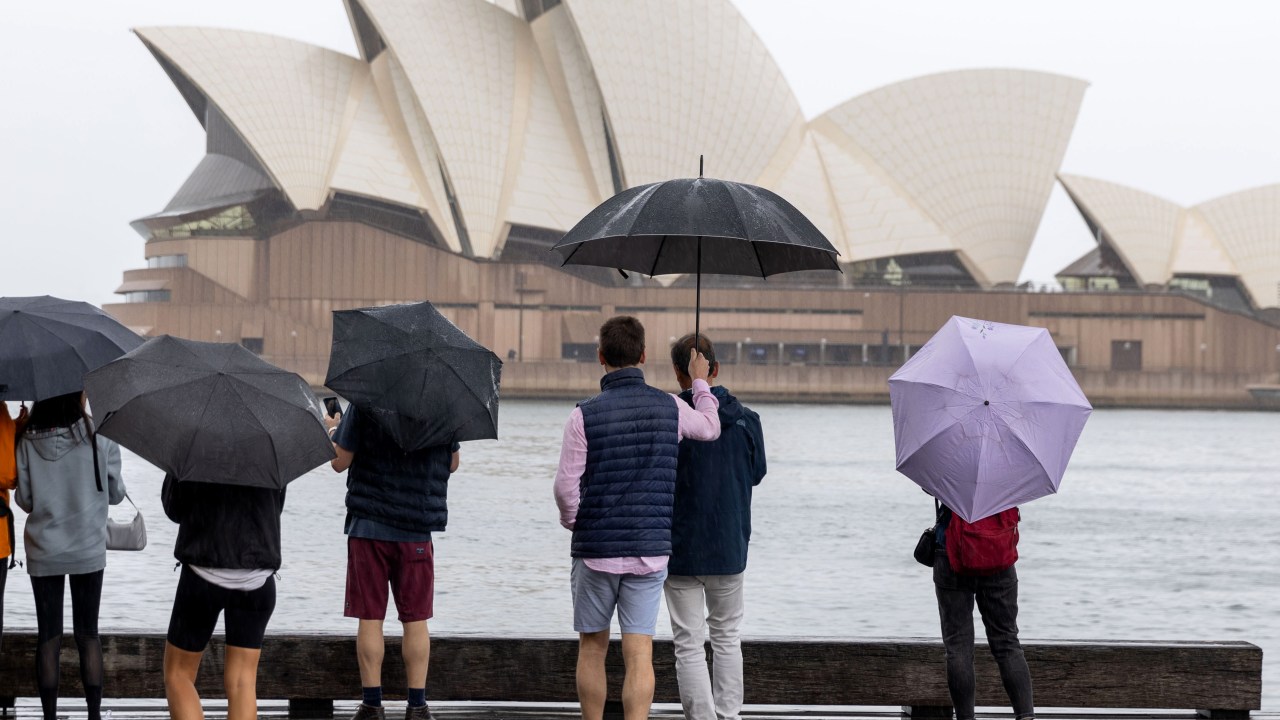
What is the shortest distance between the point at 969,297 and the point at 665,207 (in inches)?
2058

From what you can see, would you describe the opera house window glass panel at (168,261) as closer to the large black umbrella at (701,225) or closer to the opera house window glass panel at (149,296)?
the opera house window glass panel at (149,296)

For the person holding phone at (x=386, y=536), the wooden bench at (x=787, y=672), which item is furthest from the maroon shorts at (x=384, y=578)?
the wooden bench at (x=787, y=672)

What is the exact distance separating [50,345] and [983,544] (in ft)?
9.02

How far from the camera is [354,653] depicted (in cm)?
442

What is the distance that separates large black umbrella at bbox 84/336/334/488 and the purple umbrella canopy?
5.32 ft

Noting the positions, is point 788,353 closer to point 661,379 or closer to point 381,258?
point 661,379

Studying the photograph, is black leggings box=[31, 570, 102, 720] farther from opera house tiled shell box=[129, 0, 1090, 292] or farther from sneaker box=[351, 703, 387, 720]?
opera house tiled shell box=[129, 0, 1090, 292]

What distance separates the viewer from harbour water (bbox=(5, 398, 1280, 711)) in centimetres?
1223

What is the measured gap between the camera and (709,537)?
13.3 feet

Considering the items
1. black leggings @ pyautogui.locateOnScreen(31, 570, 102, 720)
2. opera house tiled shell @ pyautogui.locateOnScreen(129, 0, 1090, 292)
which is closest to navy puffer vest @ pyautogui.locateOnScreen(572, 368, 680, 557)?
black leggings @ pyautogui.locateOnScreen(31, 570, 102, 720)

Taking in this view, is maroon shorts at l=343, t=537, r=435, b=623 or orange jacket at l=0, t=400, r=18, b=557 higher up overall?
orange jacket at l=0, t=400, r=18, b=557

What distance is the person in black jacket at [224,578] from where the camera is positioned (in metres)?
3.47

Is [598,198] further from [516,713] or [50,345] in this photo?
[50,345]

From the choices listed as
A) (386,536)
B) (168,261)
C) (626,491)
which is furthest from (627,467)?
(168,261)
